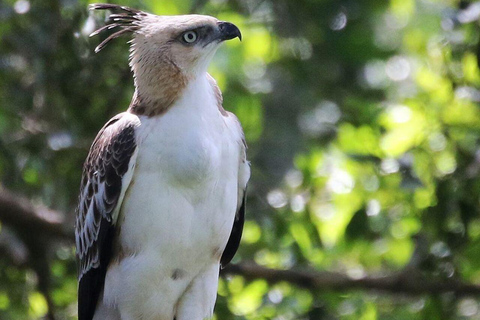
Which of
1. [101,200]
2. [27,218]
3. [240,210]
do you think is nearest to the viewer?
[101,200]

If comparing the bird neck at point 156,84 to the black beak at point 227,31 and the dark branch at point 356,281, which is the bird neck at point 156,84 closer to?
the black beak at point 227,31

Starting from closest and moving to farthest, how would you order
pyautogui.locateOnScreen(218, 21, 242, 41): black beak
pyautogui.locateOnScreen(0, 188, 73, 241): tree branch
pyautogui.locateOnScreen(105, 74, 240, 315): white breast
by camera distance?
pyautogui.locateOnScreen(105, 74, 240, 315): white breast
pyautogui.locateOnScreen(218, 21, 242, 41): black beak
pyautogui.locateOnScreen(0, 188, 73, 241): tree branch

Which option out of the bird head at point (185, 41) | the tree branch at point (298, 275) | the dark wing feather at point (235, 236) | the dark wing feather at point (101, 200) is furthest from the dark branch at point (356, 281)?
the bird head at point (185, 41)

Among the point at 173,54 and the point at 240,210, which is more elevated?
the point at 173,54

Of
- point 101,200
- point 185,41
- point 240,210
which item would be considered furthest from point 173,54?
point 240,210

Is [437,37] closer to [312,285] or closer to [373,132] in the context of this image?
[373,132]

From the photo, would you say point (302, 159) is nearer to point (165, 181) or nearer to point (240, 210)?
point (240, 210)

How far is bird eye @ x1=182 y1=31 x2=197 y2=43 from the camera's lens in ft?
15.5

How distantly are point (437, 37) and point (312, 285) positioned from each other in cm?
313

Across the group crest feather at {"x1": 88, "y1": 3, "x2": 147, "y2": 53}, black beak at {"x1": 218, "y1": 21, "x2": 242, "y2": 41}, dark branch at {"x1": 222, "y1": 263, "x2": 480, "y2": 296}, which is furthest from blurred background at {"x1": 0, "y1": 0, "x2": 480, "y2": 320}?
black beak at {"x1": 218, "y1": 21, "x2": 242, "y2": 41}

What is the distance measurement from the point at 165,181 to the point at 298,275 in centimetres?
262

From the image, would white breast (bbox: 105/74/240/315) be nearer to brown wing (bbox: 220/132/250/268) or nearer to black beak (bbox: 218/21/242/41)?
brown wing (bbox: 220/132/250/268)

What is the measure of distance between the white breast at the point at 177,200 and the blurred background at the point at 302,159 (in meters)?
1.43

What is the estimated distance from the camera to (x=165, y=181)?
453cm
